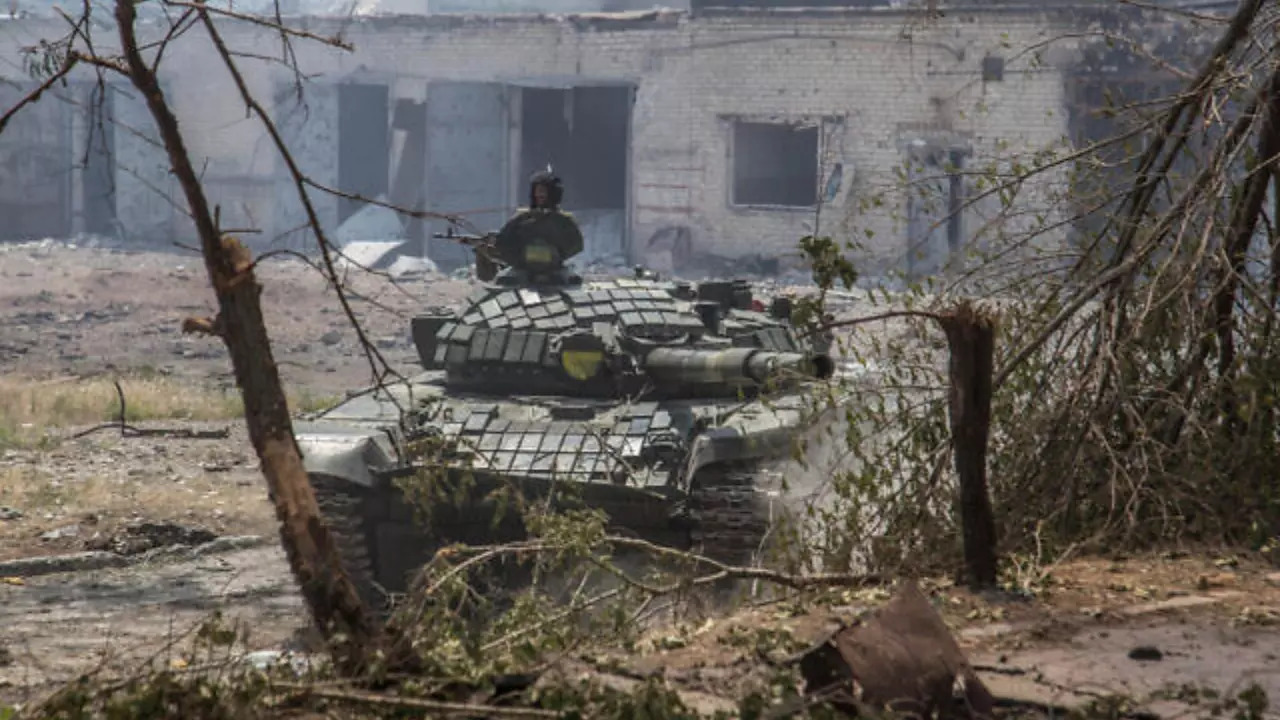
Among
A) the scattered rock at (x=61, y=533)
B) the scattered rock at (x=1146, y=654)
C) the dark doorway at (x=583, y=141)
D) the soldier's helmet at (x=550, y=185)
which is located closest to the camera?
the scattered rock at (x=1146, y=654)

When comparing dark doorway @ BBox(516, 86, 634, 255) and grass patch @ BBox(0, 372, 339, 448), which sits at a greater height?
dark doorway @ BBox(516, 86, 634, 255)

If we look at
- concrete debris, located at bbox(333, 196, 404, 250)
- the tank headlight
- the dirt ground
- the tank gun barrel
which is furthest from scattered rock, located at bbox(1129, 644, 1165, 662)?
concrete debris, located at bbox(333, 196, 404, 250)

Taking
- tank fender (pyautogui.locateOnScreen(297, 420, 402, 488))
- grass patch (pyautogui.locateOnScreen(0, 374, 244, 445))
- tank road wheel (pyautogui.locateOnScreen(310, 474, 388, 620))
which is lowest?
grass patch (pyautogui.locateOnScreen(0, 374, 244, 445))

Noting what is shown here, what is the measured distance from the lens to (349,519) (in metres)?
9.31

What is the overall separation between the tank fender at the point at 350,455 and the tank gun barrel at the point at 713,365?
62.1 inches

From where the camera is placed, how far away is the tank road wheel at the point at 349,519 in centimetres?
927

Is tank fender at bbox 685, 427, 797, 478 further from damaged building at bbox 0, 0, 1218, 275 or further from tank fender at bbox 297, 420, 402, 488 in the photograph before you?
damaged building at bbox 0, 0, 1218, 275

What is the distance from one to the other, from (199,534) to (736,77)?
15.4 meters

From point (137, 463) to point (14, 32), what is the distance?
19.9m

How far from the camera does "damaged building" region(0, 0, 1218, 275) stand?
78.1 ft

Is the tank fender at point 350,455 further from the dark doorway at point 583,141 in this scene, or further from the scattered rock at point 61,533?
the dark doorway at point 583,141

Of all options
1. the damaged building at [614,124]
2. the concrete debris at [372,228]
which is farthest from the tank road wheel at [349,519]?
the concrete debris at [372,228]

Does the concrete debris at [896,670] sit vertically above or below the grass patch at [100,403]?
above

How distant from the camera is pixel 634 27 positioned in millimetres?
25984
